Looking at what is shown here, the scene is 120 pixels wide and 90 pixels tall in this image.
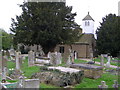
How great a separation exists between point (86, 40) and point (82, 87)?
86.1ft

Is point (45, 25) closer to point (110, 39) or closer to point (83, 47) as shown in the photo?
point (83, 47)

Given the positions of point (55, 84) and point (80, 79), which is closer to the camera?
point (55, 84)

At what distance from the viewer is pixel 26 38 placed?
81.7 feet

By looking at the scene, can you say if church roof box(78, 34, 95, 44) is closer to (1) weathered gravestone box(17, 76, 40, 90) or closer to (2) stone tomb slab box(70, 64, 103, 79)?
(2) stone tomb slab box(70, 64, 103, 79)

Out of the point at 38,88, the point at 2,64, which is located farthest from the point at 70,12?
the point at 38,88

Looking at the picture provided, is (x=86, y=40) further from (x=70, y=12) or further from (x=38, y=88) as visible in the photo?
(x=38, y=88)

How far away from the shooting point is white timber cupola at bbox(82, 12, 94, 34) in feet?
142

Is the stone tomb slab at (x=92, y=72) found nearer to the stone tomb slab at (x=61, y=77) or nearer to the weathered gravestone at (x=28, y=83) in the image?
the stone tomb slab at (x=61, y=77)

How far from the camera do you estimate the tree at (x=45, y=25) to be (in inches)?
967

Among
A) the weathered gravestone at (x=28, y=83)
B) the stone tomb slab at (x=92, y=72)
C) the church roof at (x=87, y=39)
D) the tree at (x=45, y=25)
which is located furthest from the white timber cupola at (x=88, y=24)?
the weathered gravestone at (x=28, y=83)

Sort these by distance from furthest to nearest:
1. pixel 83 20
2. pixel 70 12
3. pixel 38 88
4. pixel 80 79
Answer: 1. pixel 83 20
2. pixel 70 12
3. pixel 80 79
4. pixel 38 88

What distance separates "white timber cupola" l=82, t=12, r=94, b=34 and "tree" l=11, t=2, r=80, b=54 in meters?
16.1

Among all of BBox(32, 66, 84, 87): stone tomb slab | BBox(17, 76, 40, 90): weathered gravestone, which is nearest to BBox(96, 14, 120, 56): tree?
BBox(32, 66, 84, 87): stone tomb slab

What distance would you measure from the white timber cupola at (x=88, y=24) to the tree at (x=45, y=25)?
16.1 metres
